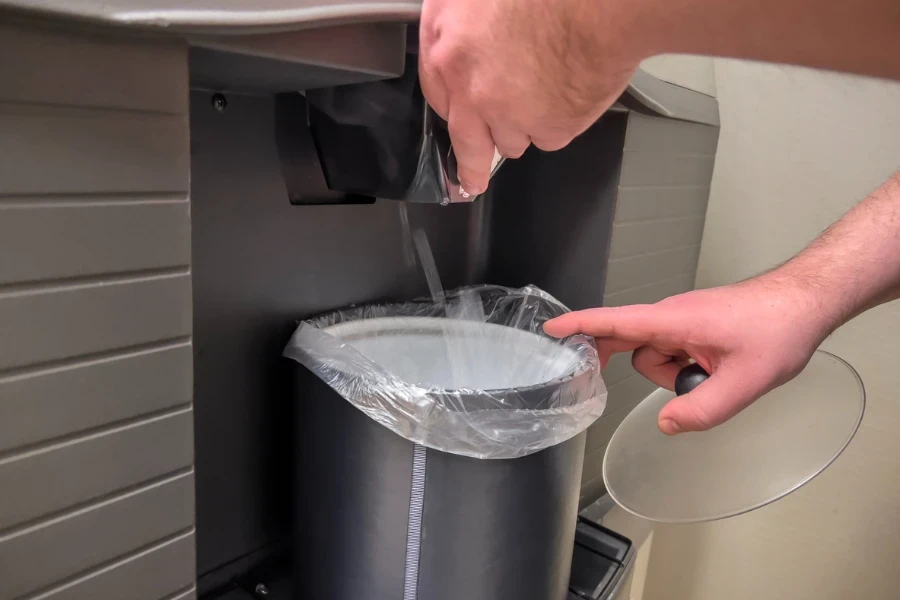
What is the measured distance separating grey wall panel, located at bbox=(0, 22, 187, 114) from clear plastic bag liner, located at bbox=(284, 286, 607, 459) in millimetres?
250

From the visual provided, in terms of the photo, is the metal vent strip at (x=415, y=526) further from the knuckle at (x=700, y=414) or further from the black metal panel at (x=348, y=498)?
the knuckle at (x=700, y=414)

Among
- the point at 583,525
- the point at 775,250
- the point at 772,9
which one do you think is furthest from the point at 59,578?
the point at 775,250

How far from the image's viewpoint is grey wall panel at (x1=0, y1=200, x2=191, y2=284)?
28 centimetres

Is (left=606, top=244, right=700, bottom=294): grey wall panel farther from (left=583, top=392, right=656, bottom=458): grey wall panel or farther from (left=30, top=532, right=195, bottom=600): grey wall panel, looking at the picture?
(left=30, top=532, right=195, bottom=600): grey wall panel

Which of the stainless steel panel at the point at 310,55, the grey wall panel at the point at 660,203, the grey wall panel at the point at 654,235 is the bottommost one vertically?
the grey wall panel at the point at 654,235

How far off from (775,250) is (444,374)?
56 cm

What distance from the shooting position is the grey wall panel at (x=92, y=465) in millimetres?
299

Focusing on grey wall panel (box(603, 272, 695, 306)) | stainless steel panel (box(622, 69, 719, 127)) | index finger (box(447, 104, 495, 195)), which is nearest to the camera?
index finger (box(447, 104, 495, 195))

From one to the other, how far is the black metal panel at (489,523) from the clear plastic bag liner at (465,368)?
0.7 inches

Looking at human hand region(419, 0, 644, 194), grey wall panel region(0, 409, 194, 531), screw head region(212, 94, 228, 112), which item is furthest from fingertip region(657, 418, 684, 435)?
screw head region(212, 94, 228, 112)

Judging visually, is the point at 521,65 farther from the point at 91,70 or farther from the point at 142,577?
the point at 142,577

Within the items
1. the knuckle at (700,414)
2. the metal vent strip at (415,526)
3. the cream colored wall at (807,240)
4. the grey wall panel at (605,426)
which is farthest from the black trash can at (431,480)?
the cream colored wall at (807,240)

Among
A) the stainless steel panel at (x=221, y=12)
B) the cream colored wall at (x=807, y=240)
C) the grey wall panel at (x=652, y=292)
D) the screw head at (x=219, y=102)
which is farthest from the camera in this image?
the cream colored wall at (x=807, y=240)

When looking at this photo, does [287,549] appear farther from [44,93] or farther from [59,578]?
[44,93]
